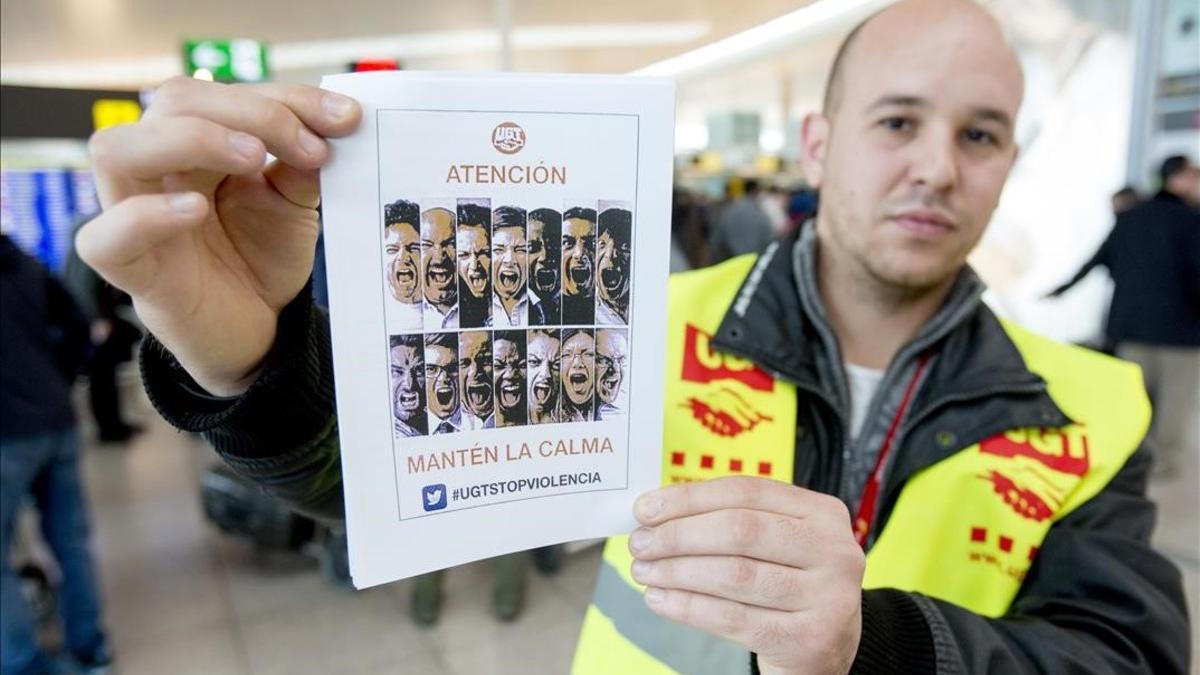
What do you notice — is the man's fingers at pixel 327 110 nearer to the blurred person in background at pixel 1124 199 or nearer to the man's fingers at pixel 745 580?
the man's fingers at pixel 745 580

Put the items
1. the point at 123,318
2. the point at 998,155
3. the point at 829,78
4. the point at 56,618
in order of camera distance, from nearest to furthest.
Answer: the point at 998,155
the point at 829,78
the point at 56,618
the point at 123,318

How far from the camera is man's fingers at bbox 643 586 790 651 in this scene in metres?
0.56

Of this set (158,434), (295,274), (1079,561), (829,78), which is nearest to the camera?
(295,274)

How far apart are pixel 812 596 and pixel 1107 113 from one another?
222 inches

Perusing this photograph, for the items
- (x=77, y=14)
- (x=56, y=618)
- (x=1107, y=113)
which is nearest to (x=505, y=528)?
(x=56, y=618)

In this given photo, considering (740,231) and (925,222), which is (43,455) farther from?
(740,231)

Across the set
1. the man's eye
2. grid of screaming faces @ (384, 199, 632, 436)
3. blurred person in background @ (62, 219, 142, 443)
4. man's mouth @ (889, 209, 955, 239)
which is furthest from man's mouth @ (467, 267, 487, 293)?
blurred person in background @ (62, 219, 142, 443)

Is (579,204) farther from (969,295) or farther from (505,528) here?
(969,295)

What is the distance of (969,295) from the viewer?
102 centimetres

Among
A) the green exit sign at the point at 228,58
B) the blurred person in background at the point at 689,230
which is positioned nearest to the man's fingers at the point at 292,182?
the blurred person in background at the point at 689,230

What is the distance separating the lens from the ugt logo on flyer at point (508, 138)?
1.81 ft

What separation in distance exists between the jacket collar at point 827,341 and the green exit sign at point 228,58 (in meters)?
4.09

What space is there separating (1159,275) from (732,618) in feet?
12.4

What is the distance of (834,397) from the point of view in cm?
95
